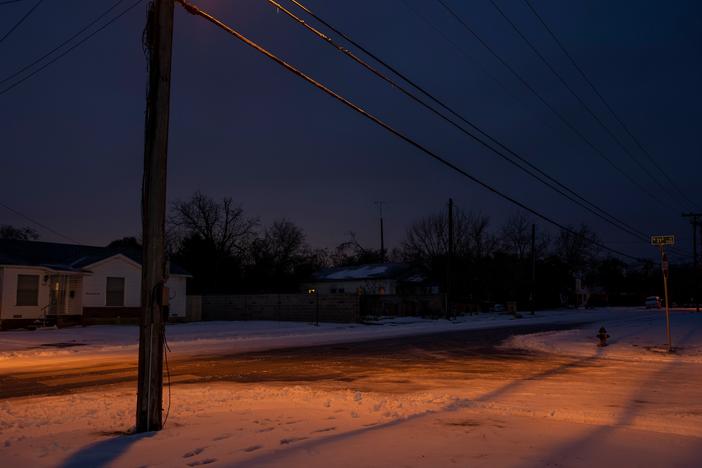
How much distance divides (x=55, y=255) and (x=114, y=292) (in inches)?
167

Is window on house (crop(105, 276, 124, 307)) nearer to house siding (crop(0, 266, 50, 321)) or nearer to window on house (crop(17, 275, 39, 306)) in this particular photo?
house siding (crop(0, 266, 50, 321))

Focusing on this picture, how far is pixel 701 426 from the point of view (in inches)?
339

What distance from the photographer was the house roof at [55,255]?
3384 cm

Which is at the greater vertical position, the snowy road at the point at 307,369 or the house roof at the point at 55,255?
the house roof at the point at 55,255

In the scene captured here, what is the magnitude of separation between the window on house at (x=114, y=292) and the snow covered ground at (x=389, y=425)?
26.6 metres

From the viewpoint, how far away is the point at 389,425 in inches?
328

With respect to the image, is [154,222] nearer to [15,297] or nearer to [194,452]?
[194,452]

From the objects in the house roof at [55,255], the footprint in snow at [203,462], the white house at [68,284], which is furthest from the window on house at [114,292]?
the footprint in snow at [203,462]

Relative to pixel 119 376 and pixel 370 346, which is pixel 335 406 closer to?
pixel 119 376

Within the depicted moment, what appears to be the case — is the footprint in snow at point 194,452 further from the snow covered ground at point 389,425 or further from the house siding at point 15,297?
the house siding at point 15,297

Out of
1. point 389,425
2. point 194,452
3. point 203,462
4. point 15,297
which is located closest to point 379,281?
point 15,297

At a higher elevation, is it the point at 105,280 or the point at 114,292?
the point at 105,280

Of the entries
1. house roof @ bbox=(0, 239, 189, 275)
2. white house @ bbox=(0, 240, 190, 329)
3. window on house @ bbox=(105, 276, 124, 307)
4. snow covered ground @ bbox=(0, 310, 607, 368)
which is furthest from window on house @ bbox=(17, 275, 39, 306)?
window on house @ bbox=(105, 276, 124, 307)

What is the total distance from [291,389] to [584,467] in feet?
21.5
